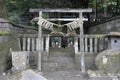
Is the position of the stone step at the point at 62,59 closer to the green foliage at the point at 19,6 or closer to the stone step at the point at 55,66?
the stone step at the point at 55,66

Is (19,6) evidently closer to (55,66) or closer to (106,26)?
(106,26)

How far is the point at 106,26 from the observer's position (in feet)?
31.9

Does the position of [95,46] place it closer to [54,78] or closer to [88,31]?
[54,78]

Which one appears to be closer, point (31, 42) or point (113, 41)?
point (113, 41)

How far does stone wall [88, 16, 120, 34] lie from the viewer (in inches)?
352

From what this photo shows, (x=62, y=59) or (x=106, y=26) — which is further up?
(x=106, y=26)

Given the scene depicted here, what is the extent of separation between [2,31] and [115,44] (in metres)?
3.33

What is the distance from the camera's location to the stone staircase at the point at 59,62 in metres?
7.36

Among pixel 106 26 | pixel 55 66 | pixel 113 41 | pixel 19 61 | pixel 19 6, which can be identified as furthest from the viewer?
pixel 19 6

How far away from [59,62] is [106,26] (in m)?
3.15

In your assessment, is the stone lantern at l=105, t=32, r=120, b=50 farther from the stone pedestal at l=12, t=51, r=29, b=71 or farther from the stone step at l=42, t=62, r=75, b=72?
the stone pedestal at l=12, t=51, r=29, b=71

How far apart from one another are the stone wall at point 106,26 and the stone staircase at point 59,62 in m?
2.09

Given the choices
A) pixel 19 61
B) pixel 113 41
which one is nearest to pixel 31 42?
pixel 19 61

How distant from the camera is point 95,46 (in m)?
7.64
